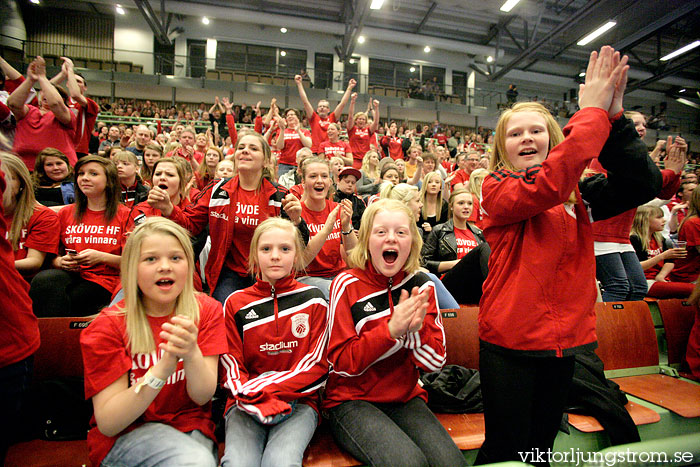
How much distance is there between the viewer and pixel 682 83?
18656 millimetres

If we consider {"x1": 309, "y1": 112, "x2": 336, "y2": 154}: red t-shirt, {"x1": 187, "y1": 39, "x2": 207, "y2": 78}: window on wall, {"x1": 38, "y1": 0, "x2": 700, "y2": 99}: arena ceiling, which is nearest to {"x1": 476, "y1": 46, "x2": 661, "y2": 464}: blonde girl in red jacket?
{"x1": 309, "y1": 112, "x2": 336, "y2": 154}: red t-shirt

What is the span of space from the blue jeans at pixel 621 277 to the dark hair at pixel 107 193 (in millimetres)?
3651

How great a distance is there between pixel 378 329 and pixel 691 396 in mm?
2126

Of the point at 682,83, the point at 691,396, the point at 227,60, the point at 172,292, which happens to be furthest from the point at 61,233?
the point at 682,83

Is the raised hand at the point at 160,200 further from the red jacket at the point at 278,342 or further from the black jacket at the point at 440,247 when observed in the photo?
the black jacket at the point at 440,247

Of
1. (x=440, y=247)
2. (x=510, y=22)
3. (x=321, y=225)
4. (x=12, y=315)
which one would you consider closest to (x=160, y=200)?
(x=12, y=315)

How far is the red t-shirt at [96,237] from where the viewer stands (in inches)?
94.8

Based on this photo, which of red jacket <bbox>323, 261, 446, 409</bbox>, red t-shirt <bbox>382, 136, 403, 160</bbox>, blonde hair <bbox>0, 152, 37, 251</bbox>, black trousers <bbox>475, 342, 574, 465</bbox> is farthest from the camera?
red t-shirt <bbox>382, 136, 403, 160</bbox>

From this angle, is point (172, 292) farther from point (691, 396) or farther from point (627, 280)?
point (627, 280)

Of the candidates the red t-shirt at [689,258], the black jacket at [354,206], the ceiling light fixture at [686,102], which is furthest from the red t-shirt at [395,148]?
the ceiling light fixture at [686,102]

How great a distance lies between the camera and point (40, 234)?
2.34 metres

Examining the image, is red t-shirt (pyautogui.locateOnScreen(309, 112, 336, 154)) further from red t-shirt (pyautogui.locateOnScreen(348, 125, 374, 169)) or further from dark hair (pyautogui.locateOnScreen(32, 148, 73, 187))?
dark hair (pyautogui.locateOnScreen(32, 148, 73, 187))

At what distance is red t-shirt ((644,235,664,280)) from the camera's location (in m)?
4.11

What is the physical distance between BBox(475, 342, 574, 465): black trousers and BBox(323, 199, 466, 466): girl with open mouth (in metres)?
0.24
